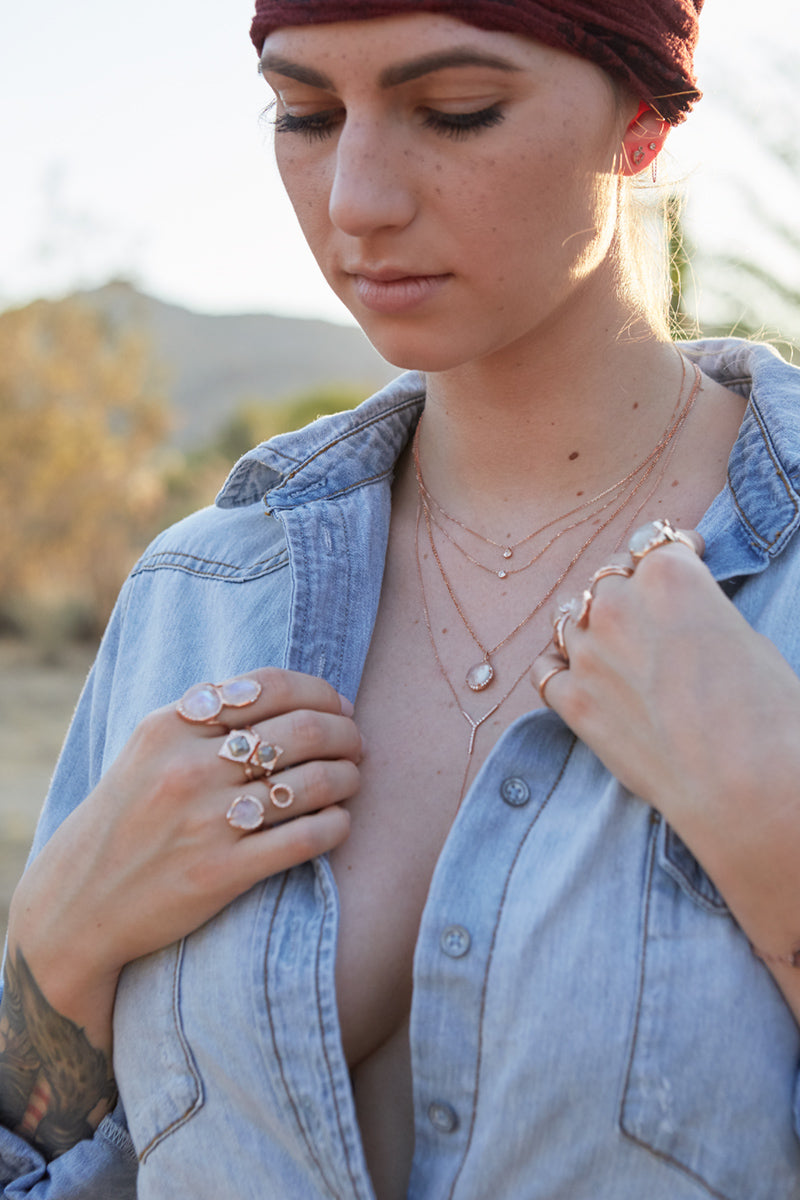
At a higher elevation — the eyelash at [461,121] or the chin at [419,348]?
the eyelash at [461,121]

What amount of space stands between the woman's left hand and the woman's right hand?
341 millimetres

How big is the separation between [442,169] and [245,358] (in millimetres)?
59282

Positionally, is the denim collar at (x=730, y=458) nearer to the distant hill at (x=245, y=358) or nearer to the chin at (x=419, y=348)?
the chin at (x=419, y=348)

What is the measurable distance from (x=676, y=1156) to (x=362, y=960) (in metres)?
0.44

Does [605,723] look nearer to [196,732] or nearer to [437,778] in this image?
[437,778]

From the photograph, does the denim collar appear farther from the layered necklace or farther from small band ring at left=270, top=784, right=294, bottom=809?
small band ring at left=270, top=784, right=294, bottom=809

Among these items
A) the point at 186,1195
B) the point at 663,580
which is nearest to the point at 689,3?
the point at 663,580

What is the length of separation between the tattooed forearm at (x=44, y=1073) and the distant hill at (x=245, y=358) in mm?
46651

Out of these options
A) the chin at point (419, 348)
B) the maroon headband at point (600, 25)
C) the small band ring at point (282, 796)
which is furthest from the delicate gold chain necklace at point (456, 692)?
the maroon headband at point (600, 25)

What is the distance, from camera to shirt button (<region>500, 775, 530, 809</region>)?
4.83 ft

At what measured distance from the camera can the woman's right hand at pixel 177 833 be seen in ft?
4.91

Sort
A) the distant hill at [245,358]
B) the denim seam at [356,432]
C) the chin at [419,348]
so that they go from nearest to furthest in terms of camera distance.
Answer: the chin at [419,348]
the denim seam at [356,432]
the distant hill at [245,358]

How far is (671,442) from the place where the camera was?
1819 mm

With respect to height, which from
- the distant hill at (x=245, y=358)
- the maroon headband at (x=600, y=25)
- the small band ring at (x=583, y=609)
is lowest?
the small band ring at (x=583, y=609)
